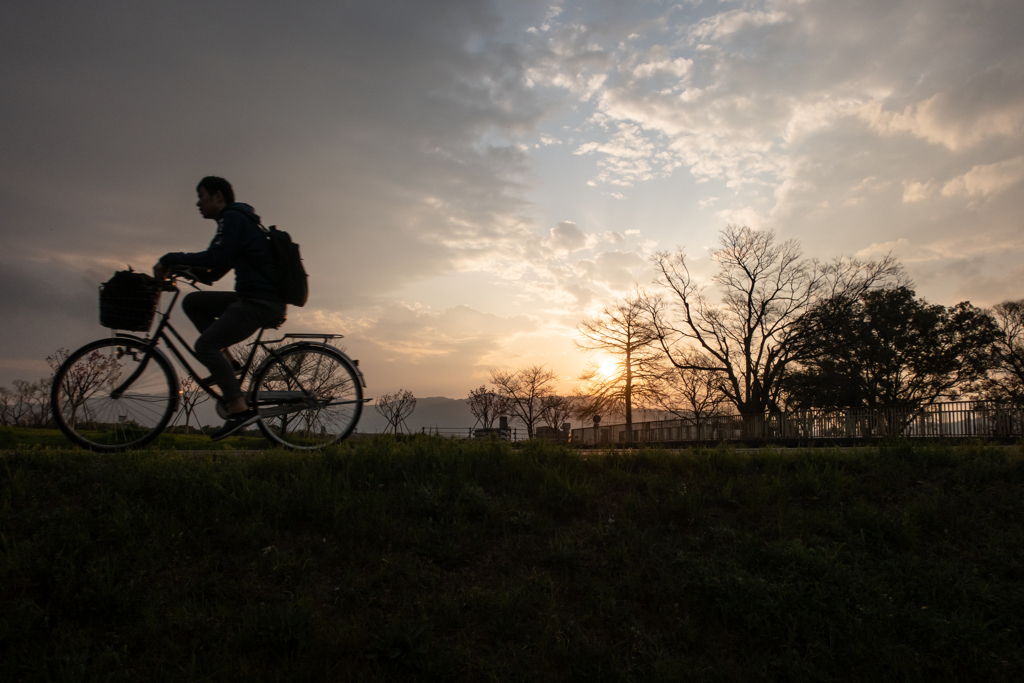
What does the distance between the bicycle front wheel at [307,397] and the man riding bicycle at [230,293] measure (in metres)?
0.29

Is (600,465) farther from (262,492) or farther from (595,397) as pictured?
(595,397)

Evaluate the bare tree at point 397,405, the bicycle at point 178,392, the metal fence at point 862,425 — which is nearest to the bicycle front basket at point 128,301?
the bicycle at point 178,392

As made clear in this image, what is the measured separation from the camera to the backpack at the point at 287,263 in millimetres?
5512

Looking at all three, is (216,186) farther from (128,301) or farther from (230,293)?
(128,301)

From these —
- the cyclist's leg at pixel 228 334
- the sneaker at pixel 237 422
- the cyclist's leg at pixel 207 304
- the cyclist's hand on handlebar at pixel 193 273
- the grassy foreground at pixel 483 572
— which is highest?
the cyclist's hand on handlebar at pixel 193 273

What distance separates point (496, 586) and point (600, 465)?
6.88 ft

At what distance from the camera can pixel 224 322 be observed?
542 cm

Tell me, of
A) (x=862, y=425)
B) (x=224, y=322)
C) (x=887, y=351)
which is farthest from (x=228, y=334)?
(x=887, y=351)

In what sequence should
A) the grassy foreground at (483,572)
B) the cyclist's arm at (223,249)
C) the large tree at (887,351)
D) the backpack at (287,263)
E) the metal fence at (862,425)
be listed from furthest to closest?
the large tree at (887,351) → the metal fence at (862,425) → the backpack at (287,263) → the cyclist's arm at (223,249) → the grassy foreground at (483,572)

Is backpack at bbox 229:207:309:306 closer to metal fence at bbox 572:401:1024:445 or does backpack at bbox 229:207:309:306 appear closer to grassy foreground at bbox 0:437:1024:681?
grassy foreground at bbox 0:437:1024:681

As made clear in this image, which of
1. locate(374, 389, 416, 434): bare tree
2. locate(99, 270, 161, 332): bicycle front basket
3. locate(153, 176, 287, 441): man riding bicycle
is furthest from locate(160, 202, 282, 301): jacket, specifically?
locate(374, 389, 416, 434): bare tree

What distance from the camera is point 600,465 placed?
6.00m

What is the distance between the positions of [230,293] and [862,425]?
87.7 ft

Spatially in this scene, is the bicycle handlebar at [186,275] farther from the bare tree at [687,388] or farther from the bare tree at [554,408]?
the bare tree at [554,408]
